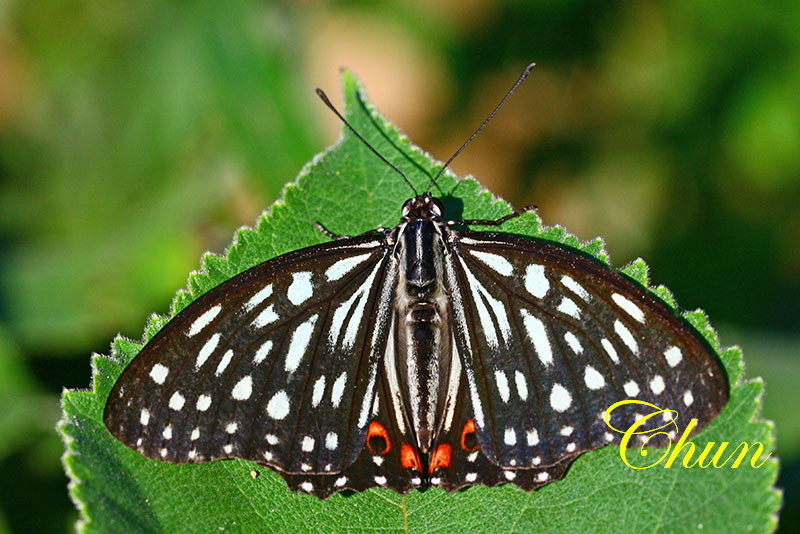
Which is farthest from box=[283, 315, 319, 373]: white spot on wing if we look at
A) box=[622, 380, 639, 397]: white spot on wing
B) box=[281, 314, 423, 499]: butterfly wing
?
box=[622, 380, 639, 397]: white spot on wing

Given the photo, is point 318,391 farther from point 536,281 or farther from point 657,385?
point 657,385

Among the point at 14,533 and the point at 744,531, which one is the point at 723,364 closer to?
the point at 744,531

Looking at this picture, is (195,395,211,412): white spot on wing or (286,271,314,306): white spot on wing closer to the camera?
(195,395,211,412): white spot on wing

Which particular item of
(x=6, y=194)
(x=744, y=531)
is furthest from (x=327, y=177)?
(x=6, y=194)

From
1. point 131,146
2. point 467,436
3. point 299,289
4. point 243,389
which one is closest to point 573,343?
point 467,436

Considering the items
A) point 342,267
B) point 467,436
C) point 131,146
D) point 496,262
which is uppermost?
point 131,146

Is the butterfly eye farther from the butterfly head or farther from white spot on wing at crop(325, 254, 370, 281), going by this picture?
white spot on wing at crop(325, 254, 370, 281)
